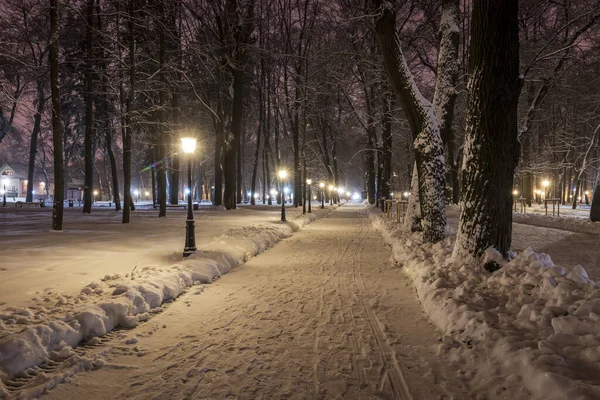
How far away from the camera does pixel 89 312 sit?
195 inches

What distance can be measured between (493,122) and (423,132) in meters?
4.48

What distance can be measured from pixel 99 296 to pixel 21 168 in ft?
282

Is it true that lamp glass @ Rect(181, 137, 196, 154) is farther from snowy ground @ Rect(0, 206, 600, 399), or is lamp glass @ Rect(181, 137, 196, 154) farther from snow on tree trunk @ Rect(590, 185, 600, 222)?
snow on tree trunk @ Rect(590, 185, 600, 222)

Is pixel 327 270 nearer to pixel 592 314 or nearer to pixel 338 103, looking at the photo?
pixel 592 314

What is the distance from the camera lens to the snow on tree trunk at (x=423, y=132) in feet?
35.8

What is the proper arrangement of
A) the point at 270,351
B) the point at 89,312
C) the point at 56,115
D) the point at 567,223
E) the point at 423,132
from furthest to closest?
the point at 567,223, the point at 56,115, the point at 423,132, the point at 89,312, the point at 270,351

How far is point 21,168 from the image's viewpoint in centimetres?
7444

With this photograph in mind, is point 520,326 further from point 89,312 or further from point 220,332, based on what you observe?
point 89,312

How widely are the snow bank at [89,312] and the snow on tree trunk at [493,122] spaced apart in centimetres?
547

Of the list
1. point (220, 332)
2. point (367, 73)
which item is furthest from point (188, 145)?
point (367, 73)

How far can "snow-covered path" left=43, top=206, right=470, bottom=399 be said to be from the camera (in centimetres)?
356

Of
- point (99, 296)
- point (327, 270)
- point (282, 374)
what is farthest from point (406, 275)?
point (99, 296)

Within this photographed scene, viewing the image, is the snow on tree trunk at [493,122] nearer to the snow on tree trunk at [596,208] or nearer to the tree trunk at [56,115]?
the tree trunk at [56,115]

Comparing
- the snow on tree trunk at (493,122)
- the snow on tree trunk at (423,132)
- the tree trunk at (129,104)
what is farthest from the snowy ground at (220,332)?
the tree trunk at (129,104)
